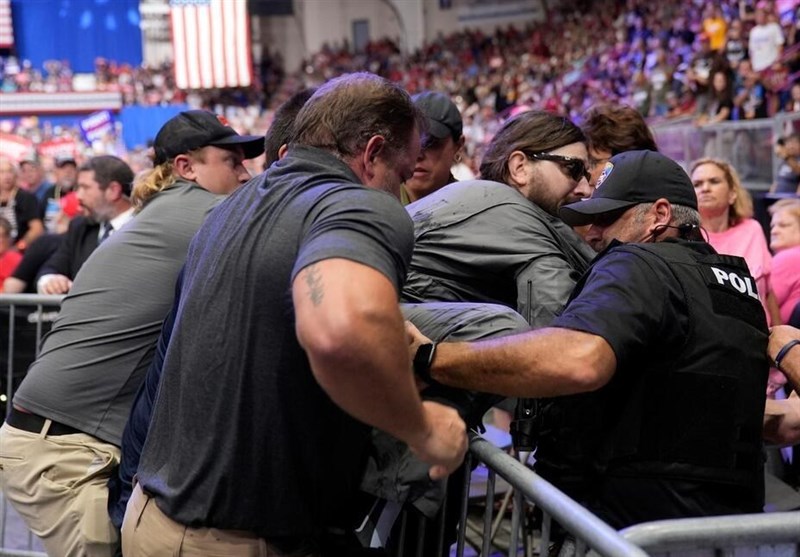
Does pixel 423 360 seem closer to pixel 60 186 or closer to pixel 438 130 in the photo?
pixel 438 130

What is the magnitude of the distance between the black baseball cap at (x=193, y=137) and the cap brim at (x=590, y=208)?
143 centimetres

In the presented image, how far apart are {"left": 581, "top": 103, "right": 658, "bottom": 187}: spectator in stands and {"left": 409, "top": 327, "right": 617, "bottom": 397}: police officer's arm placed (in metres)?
1.70

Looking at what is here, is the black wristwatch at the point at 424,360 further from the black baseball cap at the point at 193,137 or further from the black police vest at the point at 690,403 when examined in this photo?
the black baseball cap at the point at 193,137

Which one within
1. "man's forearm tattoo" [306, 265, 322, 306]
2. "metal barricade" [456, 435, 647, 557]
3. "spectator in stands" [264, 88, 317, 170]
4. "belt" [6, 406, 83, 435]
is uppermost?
"spectator in stands" [264, 88, 317, 170]

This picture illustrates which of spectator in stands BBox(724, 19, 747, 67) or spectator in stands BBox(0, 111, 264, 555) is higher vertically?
spectator in stands BBox(724, 19, 747, 67)

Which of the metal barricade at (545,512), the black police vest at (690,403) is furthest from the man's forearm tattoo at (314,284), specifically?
the black police vest at (690,403)

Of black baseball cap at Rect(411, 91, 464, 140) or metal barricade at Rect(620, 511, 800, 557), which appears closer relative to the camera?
metal barricade at Rect(620, 511, 800, 557)

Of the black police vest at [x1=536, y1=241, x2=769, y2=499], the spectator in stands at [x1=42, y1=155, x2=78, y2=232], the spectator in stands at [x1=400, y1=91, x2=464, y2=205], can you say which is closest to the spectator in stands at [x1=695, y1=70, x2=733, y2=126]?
the spectator in stands at [x1=42, y1=155, x2=78, y2=232]

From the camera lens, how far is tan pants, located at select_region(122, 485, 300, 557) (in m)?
2.14

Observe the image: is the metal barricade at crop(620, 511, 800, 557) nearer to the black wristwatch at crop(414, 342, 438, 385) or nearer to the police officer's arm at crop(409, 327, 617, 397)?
the police officer's arm at crop(409, 327, 617, 397)

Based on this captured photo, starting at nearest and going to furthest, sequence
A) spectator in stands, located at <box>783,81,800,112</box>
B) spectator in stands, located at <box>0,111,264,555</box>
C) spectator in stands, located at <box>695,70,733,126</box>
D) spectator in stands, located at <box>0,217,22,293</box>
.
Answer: spectator in stands, located at <box>0,111,264,555</box>
spectator in stands, located at <box>0,217,22,293</box>
spectator in stands, located at <box>783,81,800,112</box>
spectator in stands, located at <box>695,70,733,126</box>

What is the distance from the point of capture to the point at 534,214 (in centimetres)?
277

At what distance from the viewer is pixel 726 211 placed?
5375 mm

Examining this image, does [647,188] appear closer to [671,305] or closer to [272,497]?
[671,305]
